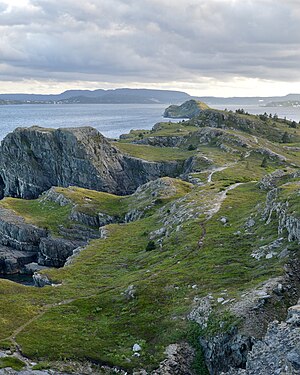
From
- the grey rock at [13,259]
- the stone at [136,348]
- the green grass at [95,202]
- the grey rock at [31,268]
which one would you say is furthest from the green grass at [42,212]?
the stone at [136,348]

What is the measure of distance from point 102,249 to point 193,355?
47.2 metres

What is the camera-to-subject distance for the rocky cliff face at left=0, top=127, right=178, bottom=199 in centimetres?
18150

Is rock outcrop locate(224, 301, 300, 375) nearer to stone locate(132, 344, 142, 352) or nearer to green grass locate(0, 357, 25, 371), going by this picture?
stone locate(132, 344, 142, 352)

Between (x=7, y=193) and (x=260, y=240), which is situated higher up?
(x=260, y=240)

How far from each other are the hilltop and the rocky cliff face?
39.3m

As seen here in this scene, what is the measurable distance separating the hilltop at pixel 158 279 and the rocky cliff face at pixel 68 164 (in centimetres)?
3927

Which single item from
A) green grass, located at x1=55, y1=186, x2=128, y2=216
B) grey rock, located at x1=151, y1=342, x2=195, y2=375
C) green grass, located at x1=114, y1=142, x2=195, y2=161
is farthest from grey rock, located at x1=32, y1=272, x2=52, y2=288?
green grass, located at x1=114, y1=142, x2=195, y2=161

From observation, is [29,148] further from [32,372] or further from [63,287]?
[32,372]

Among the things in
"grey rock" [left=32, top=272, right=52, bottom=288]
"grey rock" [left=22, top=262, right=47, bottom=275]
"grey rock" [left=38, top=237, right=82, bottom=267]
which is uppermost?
"grey rock" [left=32, top=272, right=52, bottom=288]

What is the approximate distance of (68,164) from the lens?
608 feet

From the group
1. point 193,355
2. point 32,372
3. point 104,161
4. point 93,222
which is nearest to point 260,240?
point 193,355

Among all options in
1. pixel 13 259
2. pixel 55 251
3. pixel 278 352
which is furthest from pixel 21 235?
pixel 278 352

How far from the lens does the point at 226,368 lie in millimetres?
45125

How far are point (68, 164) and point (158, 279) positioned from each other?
415 feet
